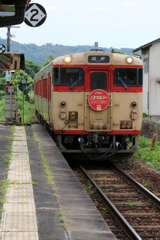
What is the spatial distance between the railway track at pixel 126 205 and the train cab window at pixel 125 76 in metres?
2.48

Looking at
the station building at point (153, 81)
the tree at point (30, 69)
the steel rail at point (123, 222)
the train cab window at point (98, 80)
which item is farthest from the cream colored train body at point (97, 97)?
the tree at point (30, 69)

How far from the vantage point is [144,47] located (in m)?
27.0

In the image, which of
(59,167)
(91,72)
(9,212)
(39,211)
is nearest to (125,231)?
(39,211)

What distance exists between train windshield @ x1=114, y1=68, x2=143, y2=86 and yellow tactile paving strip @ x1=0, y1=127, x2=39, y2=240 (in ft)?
12.7

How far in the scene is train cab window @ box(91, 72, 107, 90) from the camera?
1057 cm

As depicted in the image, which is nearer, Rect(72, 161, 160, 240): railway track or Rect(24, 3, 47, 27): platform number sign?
Rect(72, 161, 160, 240): railway track

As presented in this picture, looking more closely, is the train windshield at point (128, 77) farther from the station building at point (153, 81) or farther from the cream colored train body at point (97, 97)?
the station building at point (153, 81)

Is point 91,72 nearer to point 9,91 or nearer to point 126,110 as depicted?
point 126,110

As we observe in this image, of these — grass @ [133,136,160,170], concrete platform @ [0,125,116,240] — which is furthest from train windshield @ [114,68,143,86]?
concrete platform @ [0,125,116,240]

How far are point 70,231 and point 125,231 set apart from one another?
1.64 metres

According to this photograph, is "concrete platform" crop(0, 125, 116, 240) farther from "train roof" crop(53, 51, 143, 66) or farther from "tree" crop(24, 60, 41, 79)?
"tree" crop(24, 60, 41, 79)

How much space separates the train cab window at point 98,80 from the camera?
10.6 m

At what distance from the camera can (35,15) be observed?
11.2 metres

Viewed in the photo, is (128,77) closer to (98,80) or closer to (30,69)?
Result: (98,80)
